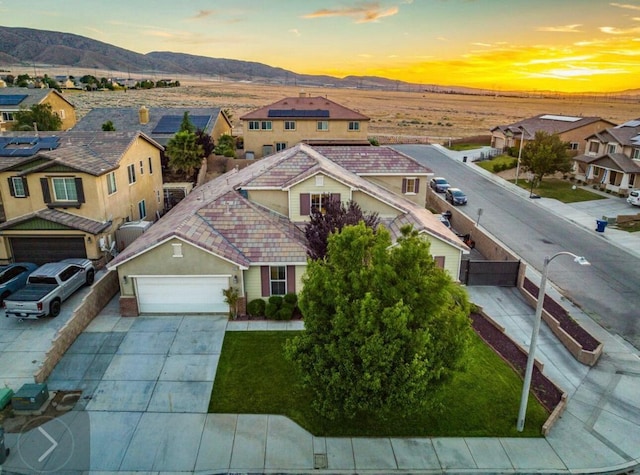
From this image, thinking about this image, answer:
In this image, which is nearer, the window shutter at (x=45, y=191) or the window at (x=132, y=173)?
the window shutter at (x=45, y=191)

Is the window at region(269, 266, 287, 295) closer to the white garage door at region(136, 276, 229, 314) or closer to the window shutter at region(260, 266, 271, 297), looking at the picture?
the window shutter at region(260, 266, 271, 297)

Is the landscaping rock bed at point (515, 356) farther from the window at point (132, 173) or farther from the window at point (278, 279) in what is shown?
the window at point (132, 173)

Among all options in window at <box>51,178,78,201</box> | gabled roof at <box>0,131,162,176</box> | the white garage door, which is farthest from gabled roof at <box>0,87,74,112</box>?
the white garage door

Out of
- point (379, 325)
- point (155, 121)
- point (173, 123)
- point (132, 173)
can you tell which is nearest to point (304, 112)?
point (173, 123)

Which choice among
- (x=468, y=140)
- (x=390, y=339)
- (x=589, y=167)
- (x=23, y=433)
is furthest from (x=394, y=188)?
(x=468, y=140)

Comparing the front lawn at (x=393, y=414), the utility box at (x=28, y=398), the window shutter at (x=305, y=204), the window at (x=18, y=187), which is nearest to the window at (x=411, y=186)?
the window shutter at (x=305, y=204)

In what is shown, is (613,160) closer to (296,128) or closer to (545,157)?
(545,157)

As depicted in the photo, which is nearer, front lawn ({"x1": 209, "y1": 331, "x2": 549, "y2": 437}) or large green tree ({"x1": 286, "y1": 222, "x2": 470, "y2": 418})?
large green tree ({"x1": 286, "y1": 222, "x2": 470, "y2": 418})

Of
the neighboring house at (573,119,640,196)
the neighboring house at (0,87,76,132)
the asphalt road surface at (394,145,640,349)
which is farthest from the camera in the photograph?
the neighboring house at (0,87,76,132)
